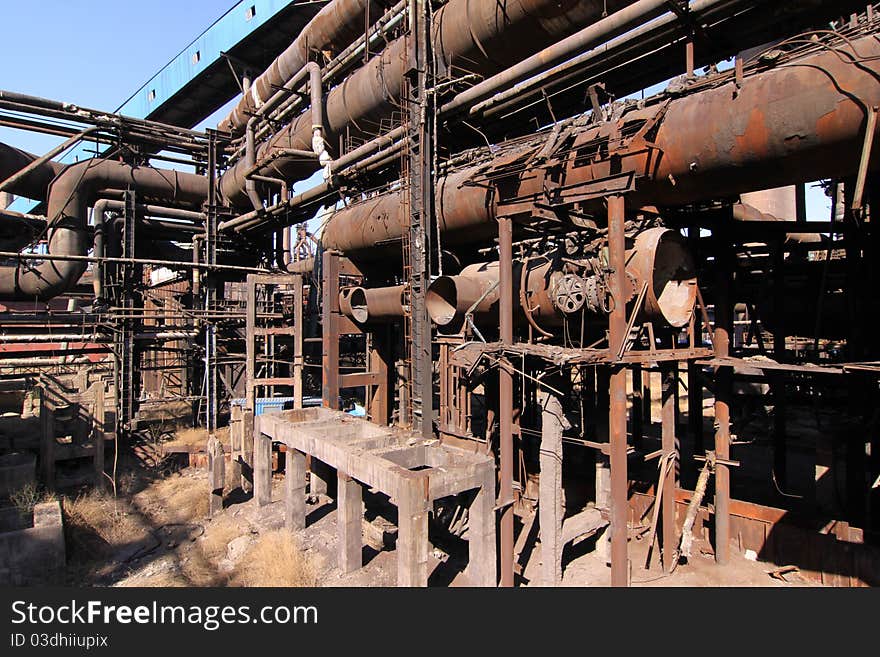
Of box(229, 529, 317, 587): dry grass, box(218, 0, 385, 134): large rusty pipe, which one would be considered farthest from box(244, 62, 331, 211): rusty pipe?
box(229, 529, 317, 587): dry grass

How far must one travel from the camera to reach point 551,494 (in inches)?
294

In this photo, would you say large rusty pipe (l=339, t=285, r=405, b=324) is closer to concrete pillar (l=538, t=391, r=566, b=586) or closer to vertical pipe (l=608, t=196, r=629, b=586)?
concrete pillar (l=538, t=391, r=566, b=586)

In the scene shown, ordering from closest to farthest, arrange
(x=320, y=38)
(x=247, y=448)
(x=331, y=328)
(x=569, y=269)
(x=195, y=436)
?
1. (x=569, y=269)
2. (x=331, y=328)
3. (x=247, y=448)
4. (x=320, y=38)
5. (x=195, y=436)

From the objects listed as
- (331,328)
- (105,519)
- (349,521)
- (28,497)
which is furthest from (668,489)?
(28,497)

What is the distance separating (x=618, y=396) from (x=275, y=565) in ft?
20.0

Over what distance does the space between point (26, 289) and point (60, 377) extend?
11.3ft

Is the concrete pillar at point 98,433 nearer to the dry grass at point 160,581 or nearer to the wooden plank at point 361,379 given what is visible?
the dry grass at point 160,581

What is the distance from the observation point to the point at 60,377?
44.7 feet

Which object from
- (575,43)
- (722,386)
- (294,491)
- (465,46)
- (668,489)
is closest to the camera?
(575,43)

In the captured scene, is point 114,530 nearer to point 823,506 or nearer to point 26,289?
point 26,289

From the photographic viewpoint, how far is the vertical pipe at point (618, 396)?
6.15 m

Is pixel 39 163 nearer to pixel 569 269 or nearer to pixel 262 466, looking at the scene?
pixel 262 466

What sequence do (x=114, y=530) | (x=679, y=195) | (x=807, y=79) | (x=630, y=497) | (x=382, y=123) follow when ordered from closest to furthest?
(x=807, y=79), (x=679, y=195), (x=630, y=497), (x=114, y=530), (x=382, y=123)

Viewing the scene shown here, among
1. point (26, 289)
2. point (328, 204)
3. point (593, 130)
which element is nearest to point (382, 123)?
point (328, 204)
